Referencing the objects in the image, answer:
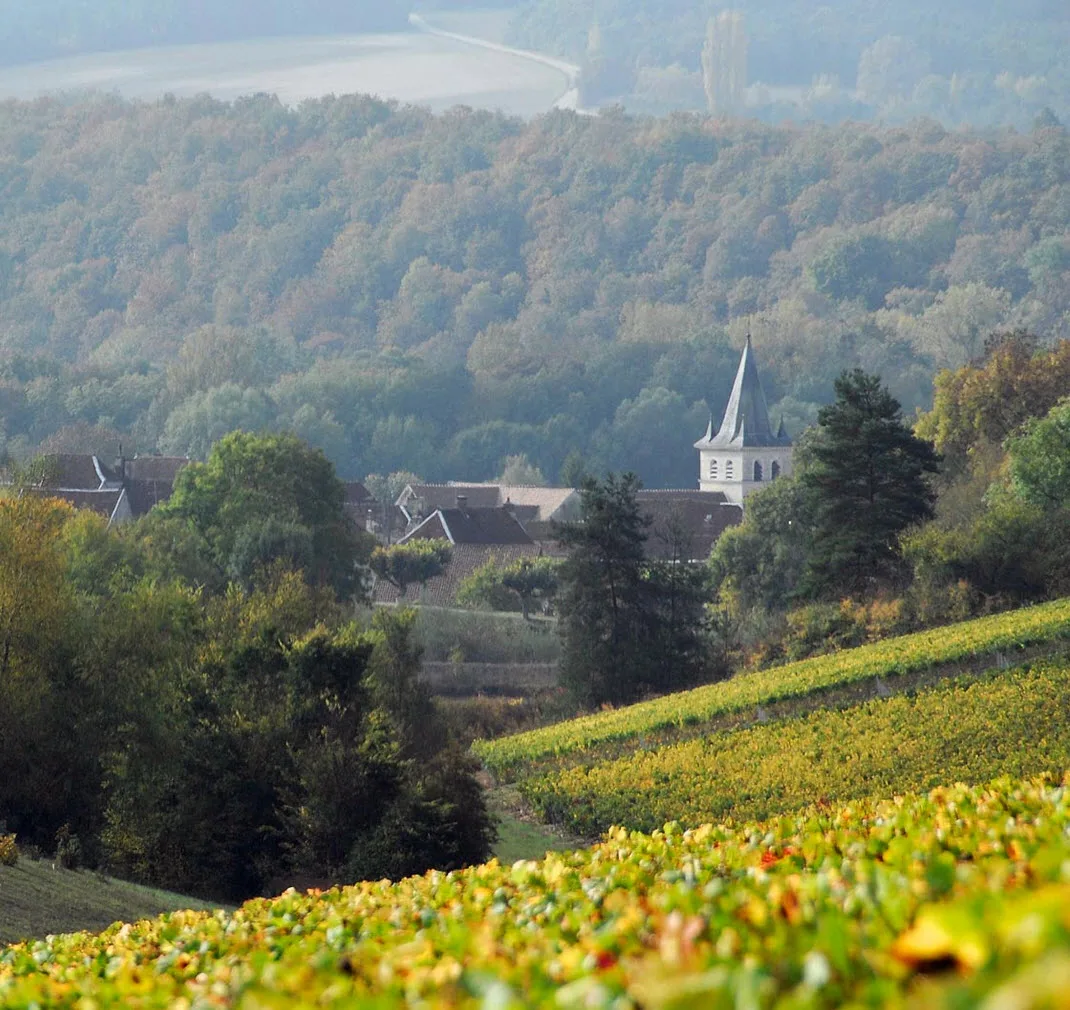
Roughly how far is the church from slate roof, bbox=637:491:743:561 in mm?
14944

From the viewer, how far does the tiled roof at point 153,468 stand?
9319 centimetres

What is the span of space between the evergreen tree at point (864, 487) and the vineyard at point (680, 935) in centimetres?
3998

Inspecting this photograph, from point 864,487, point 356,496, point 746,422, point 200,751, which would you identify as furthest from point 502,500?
point 200,751

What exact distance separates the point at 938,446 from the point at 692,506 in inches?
1463

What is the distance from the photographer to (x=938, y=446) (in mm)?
64938

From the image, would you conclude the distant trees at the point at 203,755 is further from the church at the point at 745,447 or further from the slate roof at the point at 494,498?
the church at the point at 745,447

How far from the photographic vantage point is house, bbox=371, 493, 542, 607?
248 feet

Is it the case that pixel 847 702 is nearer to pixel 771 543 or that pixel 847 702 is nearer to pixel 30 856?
Answer: pixel 30 856

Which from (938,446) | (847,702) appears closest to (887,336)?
(938,446)

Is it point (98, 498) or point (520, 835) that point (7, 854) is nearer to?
point (520, 835)

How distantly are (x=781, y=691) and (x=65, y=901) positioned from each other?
20.6 m

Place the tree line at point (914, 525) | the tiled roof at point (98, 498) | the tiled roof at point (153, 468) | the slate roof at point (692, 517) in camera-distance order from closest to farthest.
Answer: the tree line at point (914, 525), the tiled roof at point (98, 498), the slate roof at point (692, 517), the tiled roof at point (153, 468)

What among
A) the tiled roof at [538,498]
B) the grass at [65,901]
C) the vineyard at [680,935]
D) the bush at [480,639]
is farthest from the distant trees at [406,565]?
the vineyard at [680,935]

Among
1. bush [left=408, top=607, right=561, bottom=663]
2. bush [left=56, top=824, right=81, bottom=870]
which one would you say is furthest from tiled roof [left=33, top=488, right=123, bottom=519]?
bush [left=56, top=824, right=81, bottom=870]
